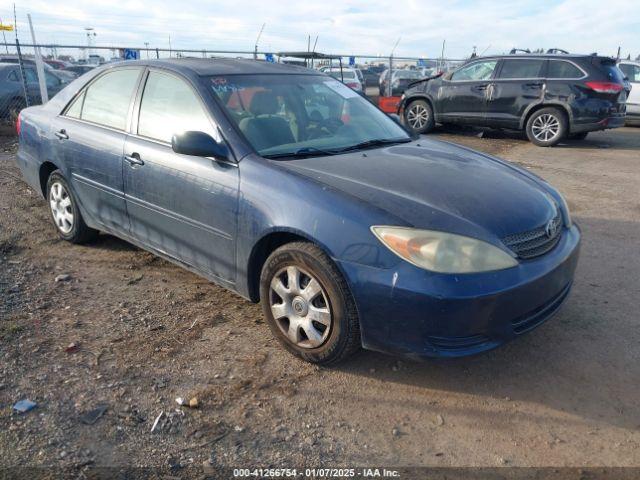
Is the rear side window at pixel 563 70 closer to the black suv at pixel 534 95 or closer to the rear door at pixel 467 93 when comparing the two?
the black suv at pixel 534 95

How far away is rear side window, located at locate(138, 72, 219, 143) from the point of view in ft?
11.6

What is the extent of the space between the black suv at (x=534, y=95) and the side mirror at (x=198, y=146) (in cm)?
913

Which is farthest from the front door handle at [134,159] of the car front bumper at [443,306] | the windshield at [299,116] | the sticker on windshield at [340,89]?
the car front bumper at [443,306]

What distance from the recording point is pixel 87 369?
3047 mm

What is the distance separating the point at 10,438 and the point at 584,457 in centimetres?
263

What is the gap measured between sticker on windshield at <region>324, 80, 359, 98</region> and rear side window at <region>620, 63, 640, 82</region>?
1274cm

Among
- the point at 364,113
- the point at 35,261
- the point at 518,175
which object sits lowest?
the point at 35,261

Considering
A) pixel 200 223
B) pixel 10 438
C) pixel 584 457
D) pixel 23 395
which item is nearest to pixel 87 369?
pixel 23 395

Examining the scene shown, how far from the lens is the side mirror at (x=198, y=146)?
3.20 meters

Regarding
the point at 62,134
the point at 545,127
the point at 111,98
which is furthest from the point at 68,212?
the point at 545,127

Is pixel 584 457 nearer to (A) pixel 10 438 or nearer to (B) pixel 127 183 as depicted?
(A) pixel 10 438

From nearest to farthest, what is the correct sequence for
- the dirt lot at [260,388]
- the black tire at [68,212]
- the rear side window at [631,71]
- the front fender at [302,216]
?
the dirt lot at [260,388] → the front fender at [302,216] → the black tire at [68,212] → the rear side window at [631,71]

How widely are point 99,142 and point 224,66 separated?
1.14 metres

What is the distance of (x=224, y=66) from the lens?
3955mm
